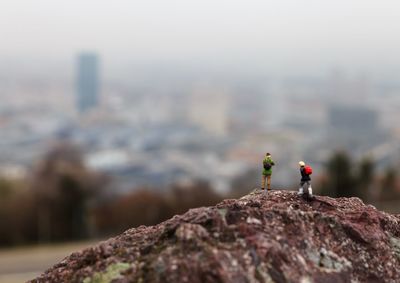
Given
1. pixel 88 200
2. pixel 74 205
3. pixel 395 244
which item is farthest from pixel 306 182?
pixel 88 200

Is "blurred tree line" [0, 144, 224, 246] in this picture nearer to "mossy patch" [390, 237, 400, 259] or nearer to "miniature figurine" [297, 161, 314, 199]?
"miniature figurine" [297, 161, 314, 199]

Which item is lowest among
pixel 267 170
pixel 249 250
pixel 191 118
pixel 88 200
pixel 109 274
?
pixel 191 118

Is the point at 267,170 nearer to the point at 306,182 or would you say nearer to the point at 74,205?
the point at 306,182

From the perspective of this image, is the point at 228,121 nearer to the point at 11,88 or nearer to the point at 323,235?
the point at 11,88

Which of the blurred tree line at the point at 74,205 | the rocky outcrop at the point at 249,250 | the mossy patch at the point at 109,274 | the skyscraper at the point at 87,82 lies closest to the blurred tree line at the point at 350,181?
the blurred tree line at the point at 74,205

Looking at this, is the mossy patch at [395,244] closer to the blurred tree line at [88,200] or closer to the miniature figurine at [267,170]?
the miniature figurine at [267,170]

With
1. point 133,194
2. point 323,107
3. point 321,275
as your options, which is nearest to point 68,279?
point 321,275
